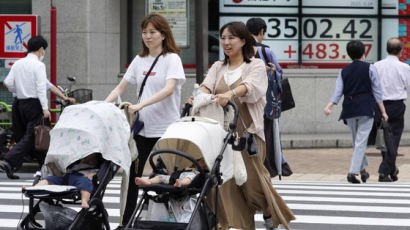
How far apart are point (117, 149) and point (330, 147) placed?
37.3ft

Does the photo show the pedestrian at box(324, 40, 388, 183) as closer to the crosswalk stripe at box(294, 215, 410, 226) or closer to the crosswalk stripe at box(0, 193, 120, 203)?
the crosswalk stripe at box(294, 215, 410, 226)

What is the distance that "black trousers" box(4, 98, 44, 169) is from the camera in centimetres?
1298

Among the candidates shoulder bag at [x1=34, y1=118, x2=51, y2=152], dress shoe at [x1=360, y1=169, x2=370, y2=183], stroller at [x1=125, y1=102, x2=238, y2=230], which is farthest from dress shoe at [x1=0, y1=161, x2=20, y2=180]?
stroller at [x1=125, y1=102, x2=238, y2=230]

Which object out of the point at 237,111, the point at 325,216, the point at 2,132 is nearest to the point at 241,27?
the point at 237,111

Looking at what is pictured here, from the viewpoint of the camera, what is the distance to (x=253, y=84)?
7.46 m

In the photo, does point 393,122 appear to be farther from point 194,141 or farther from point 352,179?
point 194,141

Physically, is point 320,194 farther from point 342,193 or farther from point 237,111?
point 237,111

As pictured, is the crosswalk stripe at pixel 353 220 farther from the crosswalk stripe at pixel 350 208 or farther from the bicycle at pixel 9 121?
the bicycle at pixel 9 121

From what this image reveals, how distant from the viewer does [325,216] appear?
980 centimetres

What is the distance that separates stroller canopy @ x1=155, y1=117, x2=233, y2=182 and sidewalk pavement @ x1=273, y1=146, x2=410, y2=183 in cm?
682

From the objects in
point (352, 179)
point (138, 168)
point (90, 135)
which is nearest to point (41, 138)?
point (352, 179)

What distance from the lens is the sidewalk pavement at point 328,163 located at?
13.9 m

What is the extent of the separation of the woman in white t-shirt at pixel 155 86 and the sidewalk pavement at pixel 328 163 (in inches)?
237

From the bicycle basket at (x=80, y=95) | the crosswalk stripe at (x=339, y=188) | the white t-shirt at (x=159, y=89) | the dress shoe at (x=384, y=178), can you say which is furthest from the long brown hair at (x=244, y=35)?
the bicycle basket at (x=80, y=95)
